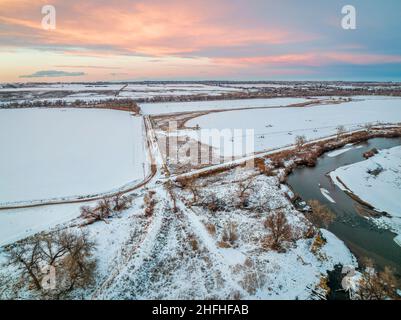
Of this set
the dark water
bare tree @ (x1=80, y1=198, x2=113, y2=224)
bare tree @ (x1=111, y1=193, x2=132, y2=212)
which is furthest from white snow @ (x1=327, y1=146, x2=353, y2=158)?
bare tree @ (x1=80, y1=198, x2=113, y2=224)

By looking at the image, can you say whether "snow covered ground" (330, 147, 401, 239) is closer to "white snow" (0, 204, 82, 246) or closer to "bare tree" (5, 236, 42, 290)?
"bare tree" (5, 236, 42, 290)

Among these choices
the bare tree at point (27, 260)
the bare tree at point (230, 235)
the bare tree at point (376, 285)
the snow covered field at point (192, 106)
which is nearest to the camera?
the bare tree at point (376, 285)

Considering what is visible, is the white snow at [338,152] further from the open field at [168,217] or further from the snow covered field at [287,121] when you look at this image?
the snow covered field at [287,121]

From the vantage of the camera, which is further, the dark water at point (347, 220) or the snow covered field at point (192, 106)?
the snow covered field at point (192, 106)

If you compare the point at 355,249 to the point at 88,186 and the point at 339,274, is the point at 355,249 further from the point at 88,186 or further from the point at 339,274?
the point at 88,186

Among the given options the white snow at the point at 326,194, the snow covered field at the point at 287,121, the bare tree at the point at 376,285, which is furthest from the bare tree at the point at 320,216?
the snow covered field at the point at 287,121
